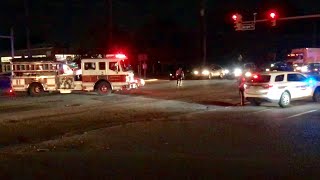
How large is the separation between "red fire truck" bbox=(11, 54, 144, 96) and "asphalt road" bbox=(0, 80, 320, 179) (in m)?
7.99

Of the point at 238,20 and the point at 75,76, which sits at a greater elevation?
the point at 238,20

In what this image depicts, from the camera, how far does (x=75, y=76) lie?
3297 cm

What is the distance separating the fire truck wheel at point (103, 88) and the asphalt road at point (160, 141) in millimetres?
7890

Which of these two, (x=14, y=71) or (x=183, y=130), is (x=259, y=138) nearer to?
(x=183, y=130)

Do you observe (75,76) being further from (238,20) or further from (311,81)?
(238,20)

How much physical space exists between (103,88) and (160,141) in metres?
19.7

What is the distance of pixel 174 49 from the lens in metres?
87.3

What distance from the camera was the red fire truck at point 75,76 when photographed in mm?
33031

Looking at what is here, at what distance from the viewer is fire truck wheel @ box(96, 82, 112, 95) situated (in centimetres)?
3306

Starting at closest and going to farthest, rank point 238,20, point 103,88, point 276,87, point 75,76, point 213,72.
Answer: point 276,87
point 75,76
point 103,88
point 238,20
point 213,72

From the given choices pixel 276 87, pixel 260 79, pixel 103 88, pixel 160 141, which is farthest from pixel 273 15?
pixel 160 141

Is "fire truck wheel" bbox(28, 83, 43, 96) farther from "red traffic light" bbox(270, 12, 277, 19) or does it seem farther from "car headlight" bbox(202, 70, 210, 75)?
"car headlight" bbox(202, 70, 210, 75)

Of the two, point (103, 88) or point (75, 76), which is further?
point (103, 88)

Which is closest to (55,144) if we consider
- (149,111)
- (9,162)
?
(9,162)
